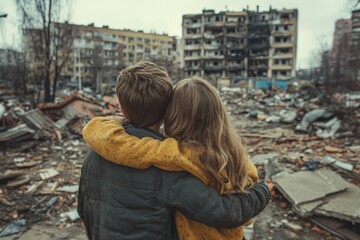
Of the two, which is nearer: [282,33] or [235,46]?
[282,33]

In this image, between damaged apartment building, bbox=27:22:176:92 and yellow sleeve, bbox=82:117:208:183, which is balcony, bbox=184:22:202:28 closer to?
damaged apartment building, bbox=27:22:176:92

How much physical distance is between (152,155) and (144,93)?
0.27 metres

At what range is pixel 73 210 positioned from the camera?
4656mm

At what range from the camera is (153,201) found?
126 centimetres

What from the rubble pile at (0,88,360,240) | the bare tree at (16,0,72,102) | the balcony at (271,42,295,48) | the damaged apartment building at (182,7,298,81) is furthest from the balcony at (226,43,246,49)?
the rubble pile at (0,88,360,240)

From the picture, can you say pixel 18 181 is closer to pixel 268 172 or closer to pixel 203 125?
pixel 268 172

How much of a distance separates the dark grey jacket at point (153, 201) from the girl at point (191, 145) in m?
0.05

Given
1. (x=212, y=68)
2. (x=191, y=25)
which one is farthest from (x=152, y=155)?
(x=191, y=25)

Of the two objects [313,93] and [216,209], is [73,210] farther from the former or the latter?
[313,93]

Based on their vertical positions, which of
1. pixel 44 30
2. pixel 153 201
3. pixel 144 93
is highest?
pixel 44 30

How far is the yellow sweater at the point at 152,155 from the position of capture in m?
1.19

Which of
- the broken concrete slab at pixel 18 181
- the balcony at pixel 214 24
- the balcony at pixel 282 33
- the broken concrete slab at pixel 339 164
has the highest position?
the balcony at pixel 214 24

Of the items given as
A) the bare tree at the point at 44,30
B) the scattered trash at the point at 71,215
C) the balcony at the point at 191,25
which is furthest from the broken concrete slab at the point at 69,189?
the balcony at the point at 191,25

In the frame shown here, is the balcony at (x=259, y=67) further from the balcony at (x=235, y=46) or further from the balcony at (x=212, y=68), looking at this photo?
the balcony at (x=212, y=68)
